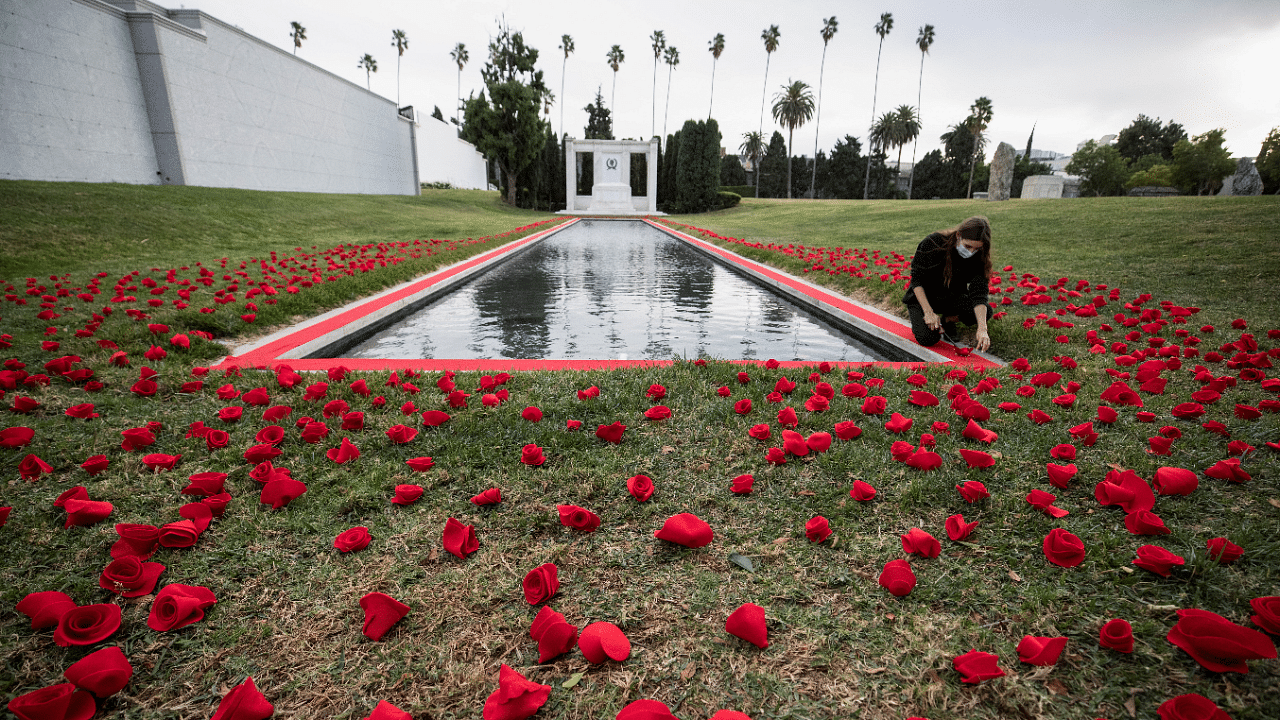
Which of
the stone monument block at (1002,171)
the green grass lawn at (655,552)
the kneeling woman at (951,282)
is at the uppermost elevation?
the stone monument block at (1002,171)

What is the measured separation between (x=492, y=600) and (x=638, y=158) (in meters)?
50.1

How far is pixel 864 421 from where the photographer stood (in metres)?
3.01

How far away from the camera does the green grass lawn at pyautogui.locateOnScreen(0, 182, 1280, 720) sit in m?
1.45

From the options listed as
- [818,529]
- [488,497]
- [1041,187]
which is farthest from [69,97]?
[1041,187]

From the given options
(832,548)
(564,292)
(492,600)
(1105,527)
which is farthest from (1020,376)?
(564,292)

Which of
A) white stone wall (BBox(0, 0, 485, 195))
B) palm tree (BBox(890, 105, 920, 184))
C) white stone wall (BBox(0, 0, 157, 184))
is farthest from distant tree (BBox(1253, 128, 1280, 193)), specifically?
white stone wall (BBox(0, 0, 157, 184))

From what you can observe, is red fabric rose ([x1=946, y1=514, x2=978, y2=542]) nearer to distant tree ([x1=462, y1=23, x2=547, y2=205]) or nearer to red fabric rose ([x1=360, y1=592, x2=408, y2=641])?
red fabric rose ([x1=360, y1=592, x2=408, y2=641])

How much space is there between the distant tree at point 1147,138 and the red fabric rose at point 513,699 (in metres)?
74.1

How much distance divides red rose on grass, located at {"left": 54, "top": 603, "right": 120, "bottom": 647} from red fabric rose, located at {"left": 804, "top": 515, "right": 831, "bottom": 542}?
2134 millimetres

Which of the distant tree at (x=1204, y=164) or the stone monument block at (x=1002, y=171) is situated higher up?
the distant tree at (x=1204, y=164)

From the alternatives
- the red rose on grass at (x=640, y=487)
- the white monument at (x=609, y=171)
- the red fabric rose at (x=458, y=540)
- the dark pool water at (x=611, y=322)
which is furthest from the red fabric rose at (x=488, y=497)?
the white monument at (x=609, y=171)

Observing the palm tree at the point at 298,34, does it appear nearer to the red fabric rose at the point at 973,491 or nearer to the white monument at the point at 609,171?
the white monument at the point at 609,171

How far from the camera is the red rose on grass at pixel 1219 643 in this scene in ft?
4.32

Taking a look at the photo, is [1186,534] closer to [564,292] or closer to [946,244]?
[946,244]
